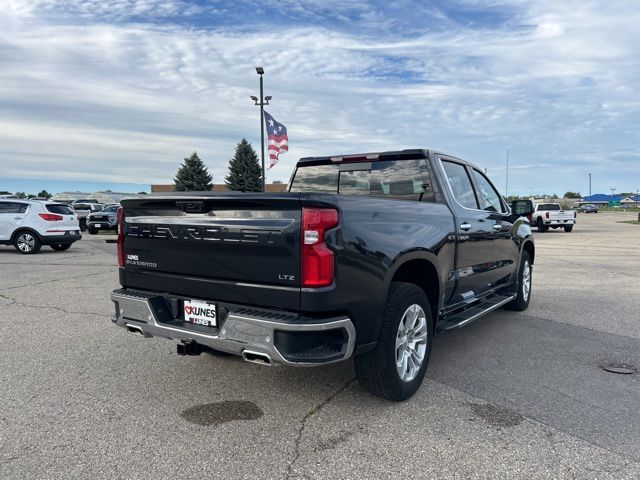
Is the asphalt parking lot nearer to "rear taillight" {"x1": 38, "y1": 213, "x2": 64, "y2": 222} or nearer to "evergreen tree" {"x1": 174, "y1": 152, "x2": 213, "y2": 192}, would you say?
"rear taillight" {"x1": 38, "y1": 213, "x2": 64, "y2": 222}

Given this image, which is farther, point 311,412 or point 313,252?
point 311,412

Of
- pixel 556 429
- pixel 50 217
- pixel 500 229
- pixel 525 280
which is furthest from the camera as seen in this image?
pixel 50 217

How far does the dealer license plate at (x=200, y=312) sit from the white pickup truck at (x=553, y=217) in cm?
2707

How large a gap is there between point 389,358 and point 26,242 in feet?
46.2

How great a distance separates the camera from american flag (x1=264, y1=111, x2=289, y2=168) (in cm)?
2088

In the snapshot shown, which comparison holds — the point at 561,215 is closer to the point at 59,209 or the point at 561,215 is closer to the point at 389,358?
the point at 59,209

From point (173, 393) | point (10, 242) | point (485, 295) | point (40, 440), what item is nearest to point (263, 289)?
point (173, 393)

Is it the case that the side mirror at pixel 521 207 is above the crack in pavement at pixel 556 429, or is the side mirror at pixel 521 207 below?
above

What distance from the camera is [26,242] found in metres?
14.4

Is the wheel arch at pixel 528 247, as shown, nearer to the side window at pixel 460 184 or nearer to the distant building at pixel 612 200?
the side window at pixel 460 184

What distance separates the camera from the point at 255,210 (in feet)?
10.5

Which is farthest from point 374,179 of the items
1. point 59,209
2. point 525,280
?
point 59,209

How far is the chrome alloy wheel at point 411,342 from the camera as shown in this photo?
12.0ft

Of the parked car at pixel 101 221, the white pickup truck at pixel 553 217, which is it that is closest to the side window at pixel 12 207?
the parked car at pixel 101 221
